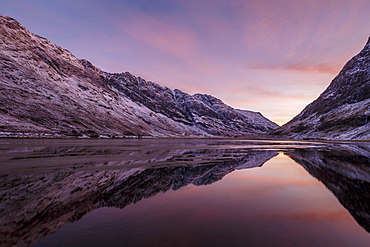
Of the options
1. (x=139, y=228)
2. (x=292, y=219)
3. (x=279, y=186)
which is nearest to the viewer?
(x=139, y=228)

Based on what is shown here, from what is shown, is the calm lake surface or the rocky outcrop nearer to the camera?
the calm lake surface

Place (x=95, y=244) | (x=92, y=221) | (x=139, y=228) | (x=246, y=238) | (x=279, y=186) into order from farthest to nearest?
(x=279, y=186), (x=92, y=221), (x=139, y=228), (x=246, y=238), (x=95, y=244)

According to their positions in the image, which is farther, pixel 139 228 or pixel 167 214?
pixel 167 214

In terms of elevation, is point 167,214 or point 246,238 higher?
point 246,238

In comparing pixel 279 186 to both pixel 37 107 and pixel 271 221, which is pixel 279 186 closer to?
pixel 271 221

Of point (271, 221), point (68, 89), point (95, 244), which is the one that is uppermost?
point (68, 89)

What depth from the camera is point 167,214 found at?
991 cm

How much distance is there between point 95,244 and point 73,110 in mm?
166471

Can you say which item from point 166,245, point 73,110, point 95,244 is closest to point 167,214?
point 166,245

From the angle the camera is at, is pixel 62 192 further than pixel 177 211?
Yes

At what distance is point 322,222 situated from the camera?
371 inches

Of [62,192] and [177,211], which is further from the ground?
[177,211]

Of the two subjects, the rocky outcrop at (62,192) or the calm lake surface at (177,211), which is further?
the rocky outcrop at (62,192)

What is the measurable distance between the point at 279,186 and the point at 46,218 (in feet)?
50.6
